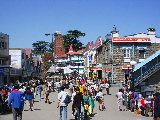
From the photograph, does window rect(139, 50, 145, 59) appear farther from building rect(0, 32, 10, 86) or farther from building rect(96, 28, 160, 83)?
building rect(0, 32, 10, 86)

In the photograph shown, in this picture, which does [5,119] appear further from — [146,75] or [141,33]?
[141,33]

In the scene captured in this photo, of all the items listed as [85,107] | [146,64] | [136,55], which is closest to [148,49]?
[136,55]

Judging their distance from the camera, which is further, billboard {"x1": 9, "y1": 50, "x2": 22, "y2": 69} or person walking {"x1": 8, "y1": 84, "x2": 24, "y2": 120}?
billboard {"x1": 9, "y1": 50, "x2": 22, "y2": 69}

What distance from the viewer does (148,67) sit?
98.0 ft

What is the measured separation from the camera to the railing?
1101 inches

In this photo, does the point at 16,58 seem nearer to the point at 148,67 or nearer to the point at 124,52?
the point at 124,52

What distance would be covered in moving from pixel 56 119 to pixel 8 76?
36447 millimetres

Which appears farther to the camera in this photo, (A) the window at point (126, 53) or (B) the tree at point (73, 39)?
(B) the tree at point (73, 39)

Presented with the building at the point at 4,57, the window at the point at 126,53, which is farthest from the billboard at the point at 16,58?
the window at the point at 126,53

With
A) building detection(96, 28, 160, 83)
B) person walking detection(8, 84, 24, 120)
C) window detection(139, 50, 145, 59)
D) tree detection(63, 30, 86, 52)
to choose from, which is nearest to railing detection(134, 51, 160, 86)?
building detection(96, 28, 160, 83)

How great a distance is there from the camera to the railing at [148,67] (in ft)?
91.8

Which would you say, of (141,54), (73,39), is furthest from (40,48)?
(141,54)

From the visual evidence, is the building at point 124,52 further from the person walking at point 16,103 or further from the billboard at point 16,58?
the person walking at point 16,103

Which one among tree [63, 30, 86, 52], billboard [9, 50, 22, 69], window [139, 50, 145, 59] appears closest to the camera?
window [139, 50, 145, 59]
